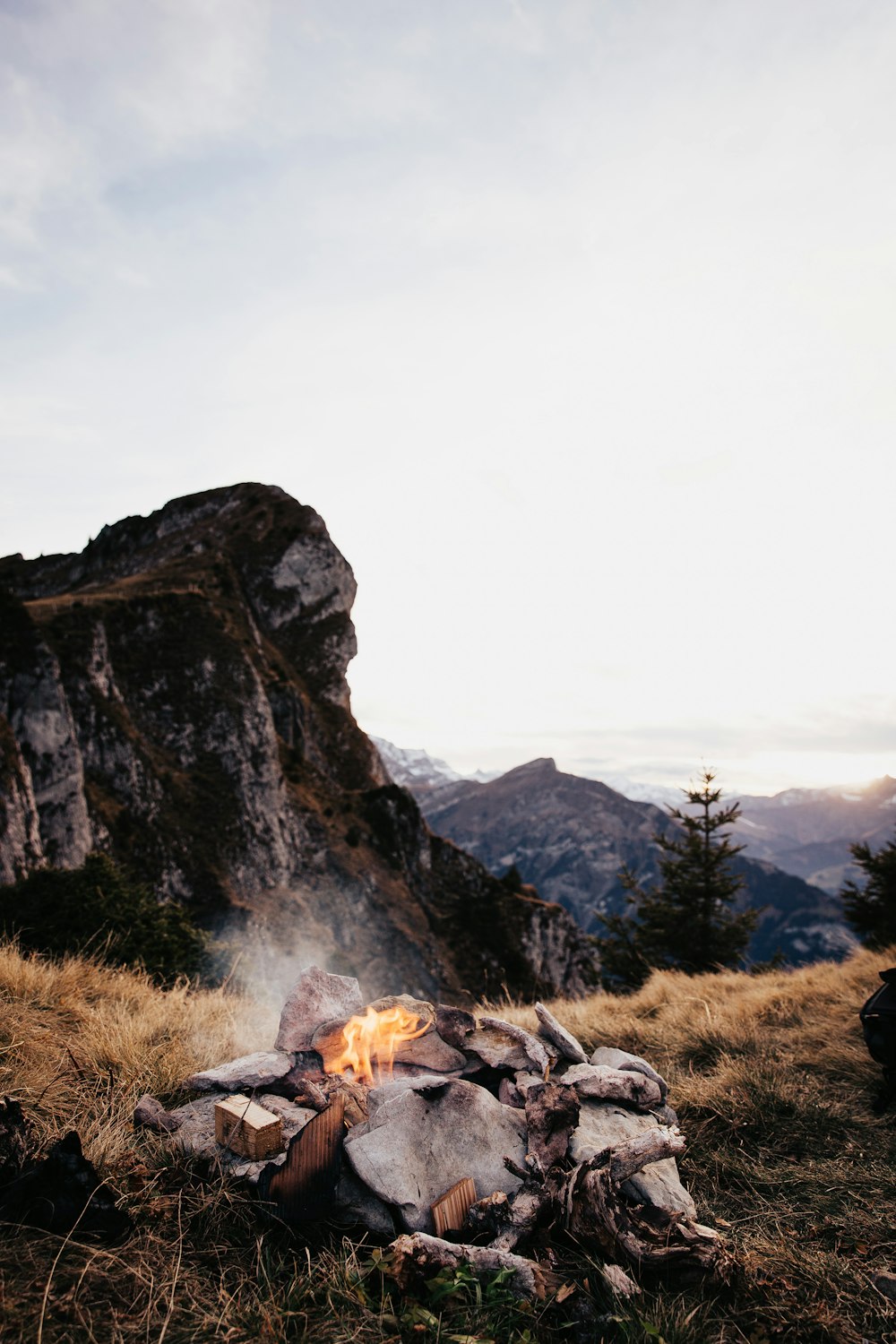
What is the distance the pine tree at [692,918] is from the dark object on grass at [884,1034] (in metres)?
15.2

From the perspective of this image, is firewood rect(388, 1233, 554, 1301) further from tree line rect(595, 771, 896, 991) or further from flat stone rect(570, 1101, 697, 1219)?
tree line rect(595, 771, 896, 991)

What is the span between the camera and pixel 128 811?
52.6 metres

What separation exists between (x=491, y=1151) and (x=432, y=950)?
74664 mm

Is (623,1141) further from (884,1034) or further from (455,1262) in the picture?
(884,1034)

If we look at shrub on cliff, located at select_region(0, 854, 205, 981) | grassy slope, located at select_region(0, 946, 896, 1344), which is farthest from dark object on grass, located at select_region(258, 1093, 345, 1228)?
shrub on cliff, located at select_region(0, 854, 205, 981)

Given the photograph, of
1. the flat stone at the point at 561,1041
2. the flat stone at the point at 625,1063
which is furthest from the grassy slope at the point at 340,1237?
the flat stone at the point at 561,1041

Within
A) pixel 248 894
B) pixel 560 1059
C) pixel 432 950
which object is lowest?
pixel 432 950

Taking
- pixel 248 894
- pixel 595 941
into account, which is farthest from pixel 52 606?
pixel 595 941

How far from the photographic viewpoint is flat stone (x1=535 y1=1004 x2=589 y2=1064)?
20.8ft

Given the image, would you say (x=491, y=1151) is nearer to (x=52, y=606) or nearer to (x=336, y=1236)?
(x=336, y=1236)

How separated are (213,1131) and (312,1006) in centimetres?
198

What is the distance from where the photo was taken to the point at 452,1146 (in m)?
4.56

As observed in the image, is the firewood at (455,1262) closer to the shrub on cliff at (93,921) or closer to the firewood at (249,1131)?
the firewood at (249,1131)

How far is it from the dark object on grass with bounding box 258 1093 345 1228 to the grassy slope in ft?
0.51
